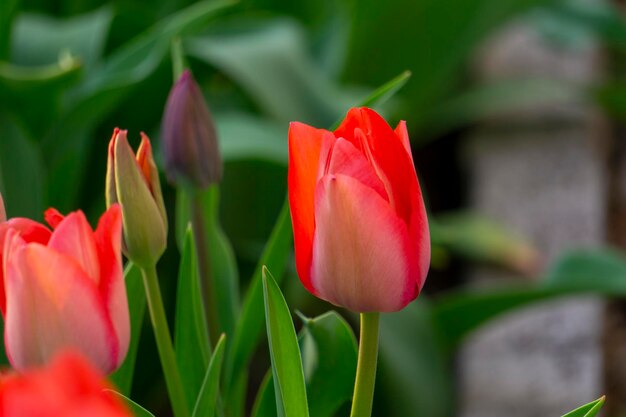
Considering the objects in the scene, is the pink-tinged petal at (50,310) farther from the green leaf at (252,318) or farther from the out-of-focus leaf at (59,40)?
the out-of-focus leaf at (59,40)

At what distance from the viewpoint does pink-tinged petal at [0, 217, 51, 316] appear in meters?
0.43

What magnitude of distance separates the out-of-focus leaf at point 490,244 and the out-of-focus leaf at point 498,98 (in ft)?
0.76

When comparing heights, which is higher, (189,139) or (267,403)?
(189,139)

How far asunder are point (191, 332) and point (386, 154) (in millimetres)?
209

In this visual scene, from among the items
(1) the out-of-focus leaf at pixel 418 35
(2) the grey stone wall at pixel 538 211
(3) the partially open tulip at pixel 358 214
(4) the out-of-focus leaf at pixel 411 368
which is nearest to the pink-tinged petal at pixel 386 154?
(3) the partially open tulip at pixel 358 214

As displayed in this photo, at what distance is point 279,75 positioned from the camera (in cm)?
126

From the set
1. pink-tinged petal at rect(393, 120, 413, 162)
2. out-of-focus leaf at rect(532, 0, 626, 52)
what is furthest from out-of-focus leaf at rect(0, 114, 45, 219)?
out-of-focus leaf at rect(532, 0, 626, 52)

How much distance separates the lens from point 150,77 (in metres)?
1.25

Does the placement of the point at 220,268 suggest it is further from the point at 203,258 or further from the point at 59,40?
the point at 59,40

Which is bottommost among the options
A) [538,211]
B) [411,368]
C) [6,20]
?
[411,368]

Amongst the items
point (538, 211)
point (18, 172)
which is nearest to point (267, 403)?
point (18, 172)

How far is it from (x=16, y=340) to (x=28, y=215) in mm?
668

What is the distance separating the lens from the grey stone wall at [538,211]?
123 centimetres

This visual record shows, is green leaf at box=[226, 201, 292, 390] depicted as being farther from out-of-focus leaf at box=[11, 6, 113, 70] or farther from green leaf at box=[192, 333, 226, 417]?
out-of-focus leaf at box=[11, 6, 113, 70]
